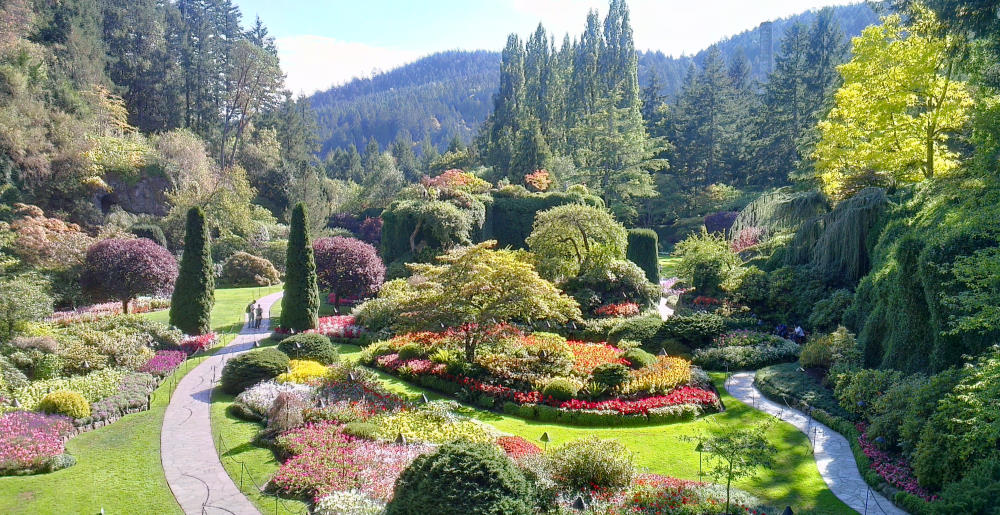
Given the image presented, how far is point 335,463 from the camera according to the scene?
1062 centimetres

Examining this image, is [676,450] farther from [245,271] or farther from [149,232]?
[149,232]

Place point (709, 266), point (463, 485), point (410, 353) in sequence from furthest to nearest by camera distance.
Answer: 1. point (709, 266)
2. point (410, 353)
3. point (463, 485)

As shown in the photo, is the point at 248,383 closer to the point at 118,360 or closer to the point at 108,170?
the point at 118,360

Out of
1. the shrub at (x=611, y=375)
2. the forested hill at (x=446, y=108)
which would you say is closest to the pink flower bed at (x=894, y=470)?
the shrub at (x=611, y=375)

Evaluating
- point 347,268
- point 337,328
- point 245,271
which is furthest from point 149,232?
point 337,328

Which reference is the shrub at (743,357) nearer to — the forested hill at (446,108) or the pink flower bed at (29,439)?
the pink flower bed at (29,439)

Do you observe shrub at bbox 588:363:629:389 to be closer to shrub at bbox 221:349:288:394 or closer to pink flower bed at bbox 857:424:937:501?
pink flower bed at bbox 857:424:937:501

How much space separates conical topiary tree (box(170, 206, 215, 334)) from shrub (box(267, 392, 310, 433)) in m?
8.72

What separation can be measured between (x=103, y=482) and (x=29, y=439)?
1.99 meters

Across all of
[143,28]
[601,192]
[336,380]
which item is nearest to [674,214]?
[601,192]

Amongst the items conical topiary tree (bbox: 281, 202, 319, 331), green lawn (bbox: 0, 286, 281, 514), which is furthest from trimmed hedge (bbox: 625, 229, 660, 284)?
green lawn (bbox: 0, 286, 281, 514)

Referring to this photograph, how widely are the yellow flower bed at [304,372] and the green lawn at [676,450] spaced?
1.53 metres

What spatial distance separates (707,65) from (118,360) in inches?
2451

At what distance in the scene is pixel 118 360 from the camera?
16.5m
